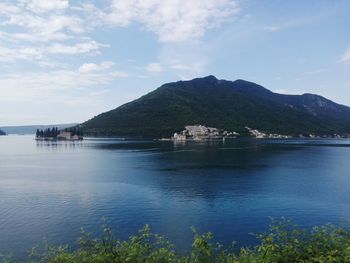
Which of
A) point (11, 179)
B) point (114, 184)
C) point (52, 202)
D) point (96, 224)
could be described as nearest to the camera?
point (96, 224)

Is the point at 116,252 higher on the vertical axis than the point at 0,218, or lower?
higher

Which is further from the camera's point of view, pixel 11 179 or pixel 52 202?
pixel 11 179

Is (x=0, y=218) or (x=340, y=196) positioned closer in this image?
(x=0, y=218)

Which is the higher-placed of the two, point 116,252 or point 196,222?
point 116,252

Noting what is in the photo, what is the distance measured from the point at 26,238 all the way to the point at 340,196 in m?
75.2

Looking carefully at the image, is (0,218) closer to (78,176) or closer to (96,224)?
(96,224)

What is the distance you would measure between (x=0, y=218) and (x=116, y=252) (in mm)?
53311

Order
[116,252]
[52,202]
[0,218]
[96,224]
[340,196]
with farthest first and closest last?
[340,196]
[52,202]
[0,218]
[96,224]
[116,252]

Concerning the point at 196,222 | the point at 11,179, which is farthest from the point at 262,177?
the point at 11,179

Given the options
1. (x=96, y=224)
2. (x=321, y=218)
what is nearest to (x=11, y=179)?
(x=96, y=224)

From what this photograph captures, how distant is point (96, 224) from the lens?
63.0 metres

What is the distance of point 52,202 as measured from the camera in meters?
81.9

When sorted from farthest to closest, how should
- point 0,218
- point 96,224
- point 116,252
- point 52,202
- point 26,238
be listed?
point 52,202
point 0,218
point 96,224
point 26,238
point 116,252

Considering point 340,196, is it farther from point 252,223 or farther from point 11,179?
point 11,179
